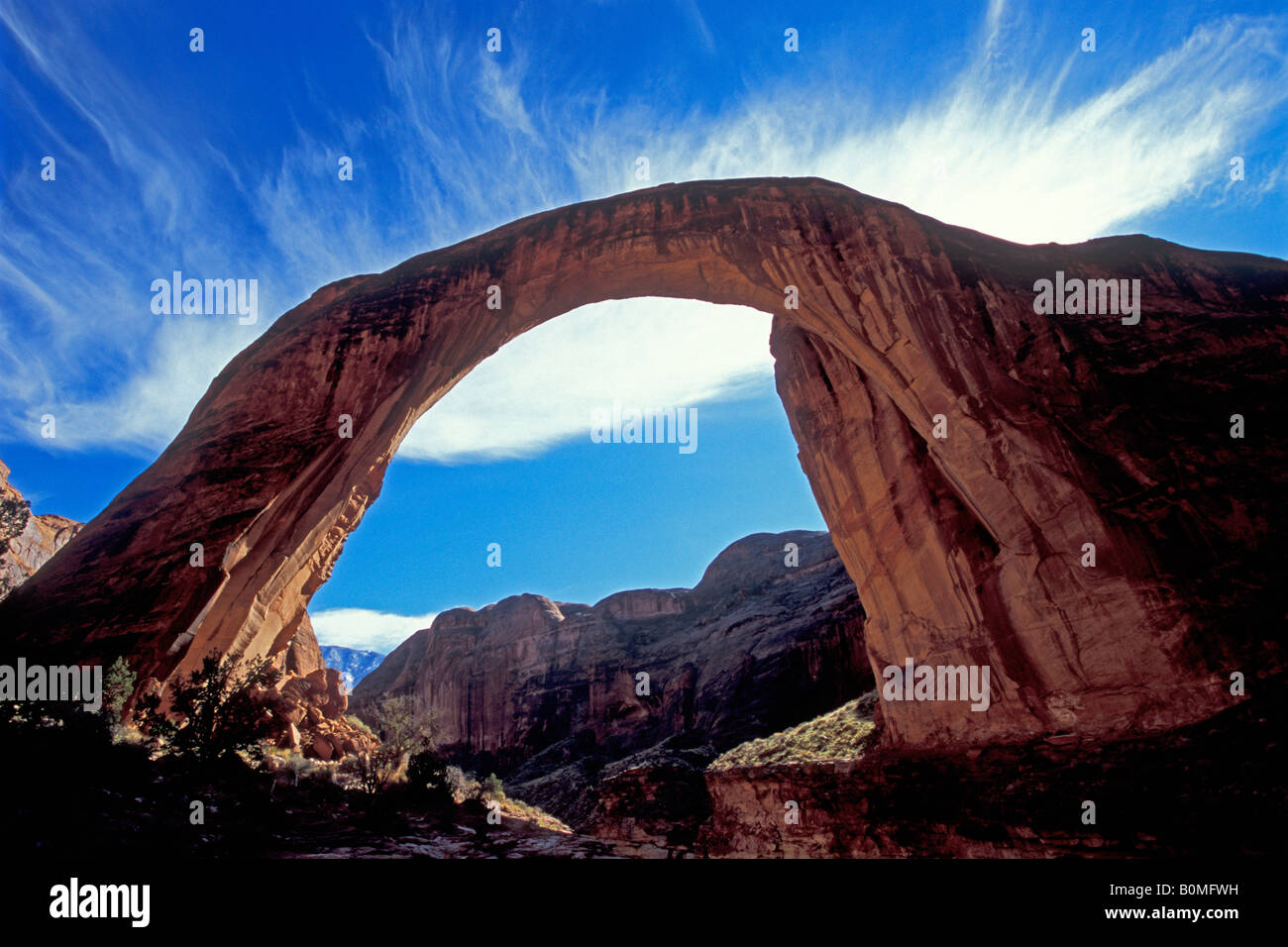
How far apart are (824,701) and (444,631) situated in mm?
45212

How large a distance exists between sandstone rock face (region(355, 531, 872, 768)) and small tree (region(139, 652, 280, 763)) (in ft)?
81.1

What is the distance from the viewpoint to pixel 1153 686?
10141 mm

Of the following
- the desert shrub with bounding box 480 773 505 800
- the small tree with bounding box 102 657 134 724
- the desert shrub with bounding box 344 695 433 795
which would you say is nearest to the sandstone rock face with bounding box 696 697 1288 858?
the desert shrub with bounding box 344 695 433 795

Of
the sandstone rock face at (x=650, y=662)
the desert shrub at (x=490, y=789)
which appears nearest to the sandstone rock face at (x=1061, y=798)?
the desert shrub at (x=490, y=789)

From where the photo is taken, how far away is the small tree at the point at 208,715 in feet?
28.4

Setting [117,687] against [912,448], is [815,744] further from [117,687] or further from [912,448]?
[117,687]

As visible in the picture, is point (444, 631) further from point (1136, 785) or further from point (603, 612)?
point (1136, 785)

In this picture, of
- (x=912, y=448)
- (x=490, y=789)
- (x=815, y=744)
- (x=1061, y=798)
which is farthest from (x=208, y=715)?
(x=815, y=744)

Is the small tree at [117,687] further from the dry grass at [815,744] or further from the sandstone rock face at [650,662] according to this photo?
the sandstone rock face at [650,662]

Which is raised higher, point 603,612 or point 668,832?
point 603,612

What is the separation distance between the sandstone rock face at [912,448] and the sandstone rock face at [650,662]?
19684 mm

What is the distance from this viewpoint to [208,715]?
912cm

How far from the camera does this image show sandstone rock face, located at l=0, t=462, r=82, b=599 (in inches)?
597
